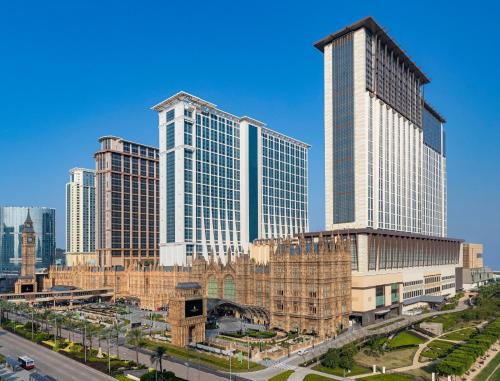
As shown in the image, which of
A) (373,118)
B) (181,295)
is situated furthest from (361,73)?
Answer: (181,295)

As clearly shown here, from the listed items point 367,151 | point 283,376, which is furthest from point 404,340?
point 367,151

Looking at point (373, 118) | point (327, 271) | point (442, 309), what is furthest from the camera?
point (373, 118)

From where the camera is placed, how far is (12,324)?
428 feet

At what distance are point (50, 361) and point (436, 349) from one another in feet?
293

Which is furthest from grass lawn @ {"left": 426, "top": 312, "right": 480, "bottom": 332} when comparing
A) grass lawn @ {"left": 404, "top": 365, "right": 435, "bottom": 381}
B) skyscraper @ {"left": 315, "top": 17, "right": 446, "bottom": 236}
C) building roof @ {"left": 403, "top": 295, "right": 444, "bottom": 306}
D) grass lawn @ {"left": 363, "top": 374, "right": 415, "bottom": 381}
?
grass lawn @ {"left": 363, "top": 374, "right": 415, "bottom": 381}

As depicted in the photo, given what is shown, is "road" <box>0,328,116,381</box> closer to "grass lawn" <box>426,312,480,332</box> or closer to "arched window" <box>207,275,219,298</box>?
"arched window" <box>207,275,219,298</box>

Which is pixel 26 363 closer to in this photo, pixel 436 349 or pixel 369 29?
pixel 436 349

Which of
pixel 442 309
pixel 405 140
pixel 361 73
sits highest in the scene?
pixel 361 73

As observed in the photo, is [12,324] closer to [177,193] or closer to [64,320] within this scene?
[64,320]

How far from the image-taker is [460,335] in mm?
116000

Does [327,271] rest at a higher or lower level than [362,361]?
higher

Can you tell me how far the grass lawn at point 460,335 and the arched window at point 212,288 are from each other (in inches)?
2823

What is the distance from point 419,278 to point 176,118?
126767 mm

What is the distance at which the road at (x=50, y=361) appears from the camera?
80.8 m
